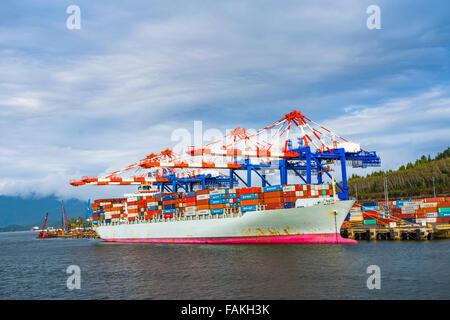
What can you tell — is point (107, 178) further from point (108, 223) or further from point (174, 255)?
point (174, 255)

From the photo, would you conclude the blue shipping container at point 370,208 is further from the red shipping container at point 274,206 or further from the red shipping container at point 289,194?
the red shipping container at point 274,206

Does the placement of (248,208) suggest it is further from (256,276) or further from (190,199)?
(256,276)

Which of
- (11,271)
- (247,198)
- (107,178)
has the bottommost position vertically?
(11,271)

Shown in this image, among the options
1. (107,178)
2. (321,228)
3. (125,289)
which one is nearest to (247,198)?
(321,228)

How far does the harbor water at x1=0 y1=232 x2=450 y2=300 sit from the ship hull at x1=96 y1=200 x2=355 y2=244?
305 cm

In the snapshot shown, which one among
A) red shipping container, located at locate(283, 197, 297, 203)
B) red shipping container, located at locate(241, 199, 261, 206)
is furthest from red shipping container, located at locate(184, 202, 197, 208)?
red shipping container, located at locate(283, 197, 297, 203)

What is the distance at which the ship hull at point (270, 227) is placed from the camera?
4128cm

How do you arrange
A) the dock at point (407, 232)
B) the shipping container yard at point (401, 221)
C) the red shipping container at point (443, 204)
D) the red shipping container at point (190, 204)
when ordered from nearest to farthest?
the dock at point (407, 232) → the shipping container yard at point (401, 221) → the red shipping container at point (190, 204) → the red shipping container at point (443, 204)

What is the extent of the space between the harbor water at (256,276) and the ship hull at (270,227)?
305 cm

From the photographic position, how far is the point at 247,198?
4669 centimetres

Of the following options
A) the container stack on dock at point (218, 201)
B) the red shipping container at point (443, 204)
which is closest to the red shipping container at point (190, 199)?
the container stack on dock at point (218, 201)

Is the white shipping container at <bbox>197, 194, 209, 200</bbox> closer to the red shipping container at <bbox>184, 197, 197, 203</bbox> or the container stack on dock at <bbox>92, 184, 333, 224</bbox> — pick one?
the container stack on dock at <bbox>92, 184, 333, 224</bbox>

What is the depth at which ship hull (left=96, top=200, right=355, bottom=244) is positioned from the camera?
41281 millimetres
